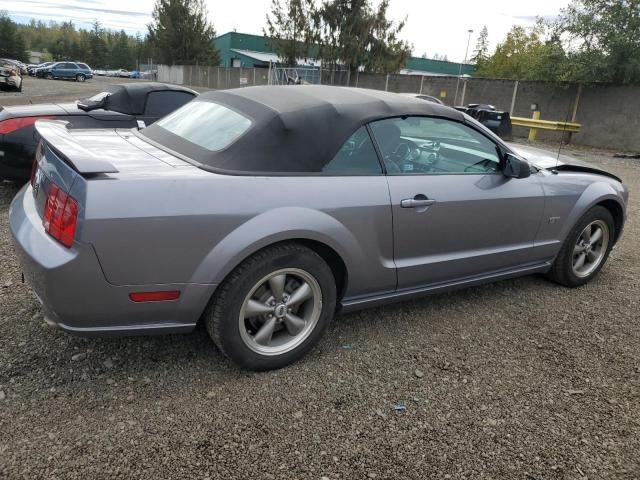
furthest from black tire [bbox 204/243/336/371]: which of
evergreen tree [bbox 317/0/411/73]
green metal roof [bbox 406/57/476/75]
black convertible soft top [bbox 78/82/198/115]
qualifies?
green metal roof [bbox 406/57/476/75]

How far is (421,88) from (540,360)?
72.6 ft

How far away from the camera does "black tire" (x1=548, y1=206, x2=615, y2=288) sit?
4.21 meters

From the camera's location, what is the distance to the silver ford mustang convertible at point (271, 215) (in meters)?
2.35

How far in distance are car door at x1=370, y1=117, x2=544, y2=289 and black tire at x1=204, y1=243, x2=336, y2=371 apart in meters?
0.56

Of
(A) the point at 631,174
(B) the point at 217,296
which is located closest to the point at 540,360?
(B) the point at 217,296

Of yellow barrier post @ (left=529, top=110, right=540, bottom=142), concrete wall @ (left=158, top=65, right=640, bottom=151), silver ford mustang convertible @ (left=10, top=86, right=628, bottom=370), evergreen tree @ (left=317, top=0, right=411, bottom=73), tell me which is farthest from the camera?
evergreen tree @ (left=317, top=0, right=411, bottom=73)

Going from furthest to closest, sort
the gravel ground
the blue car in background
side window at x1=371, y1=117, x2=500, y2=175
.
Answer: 1. the blue car in background
2. side window at x1=371, y1=117, x2=500, y2=175
3. the gravel ground

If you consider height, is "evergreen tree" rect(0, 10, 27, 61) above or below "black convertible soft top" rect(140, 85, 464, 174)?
above

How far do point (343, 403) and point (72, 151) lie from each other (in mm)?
1888

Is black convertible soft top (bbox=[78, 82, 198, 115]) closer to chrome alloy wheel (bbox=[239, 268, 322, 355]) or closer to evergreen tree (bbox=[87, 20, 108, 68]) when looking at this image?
chrome alloy wheel (bbox=[239, 268, 322, 355])

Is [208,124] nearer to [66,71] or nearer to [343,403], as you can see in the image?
[343,403]

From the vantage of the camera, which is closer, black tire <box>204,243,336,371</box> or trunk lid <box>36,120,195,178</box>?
trunk lid <box>36,120,195,178</box>

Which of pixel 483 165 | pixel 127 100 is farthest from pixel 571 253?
pixel 127 100

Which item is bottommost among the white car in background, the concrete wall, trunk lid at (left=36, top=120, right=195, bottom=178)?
the white car in background
